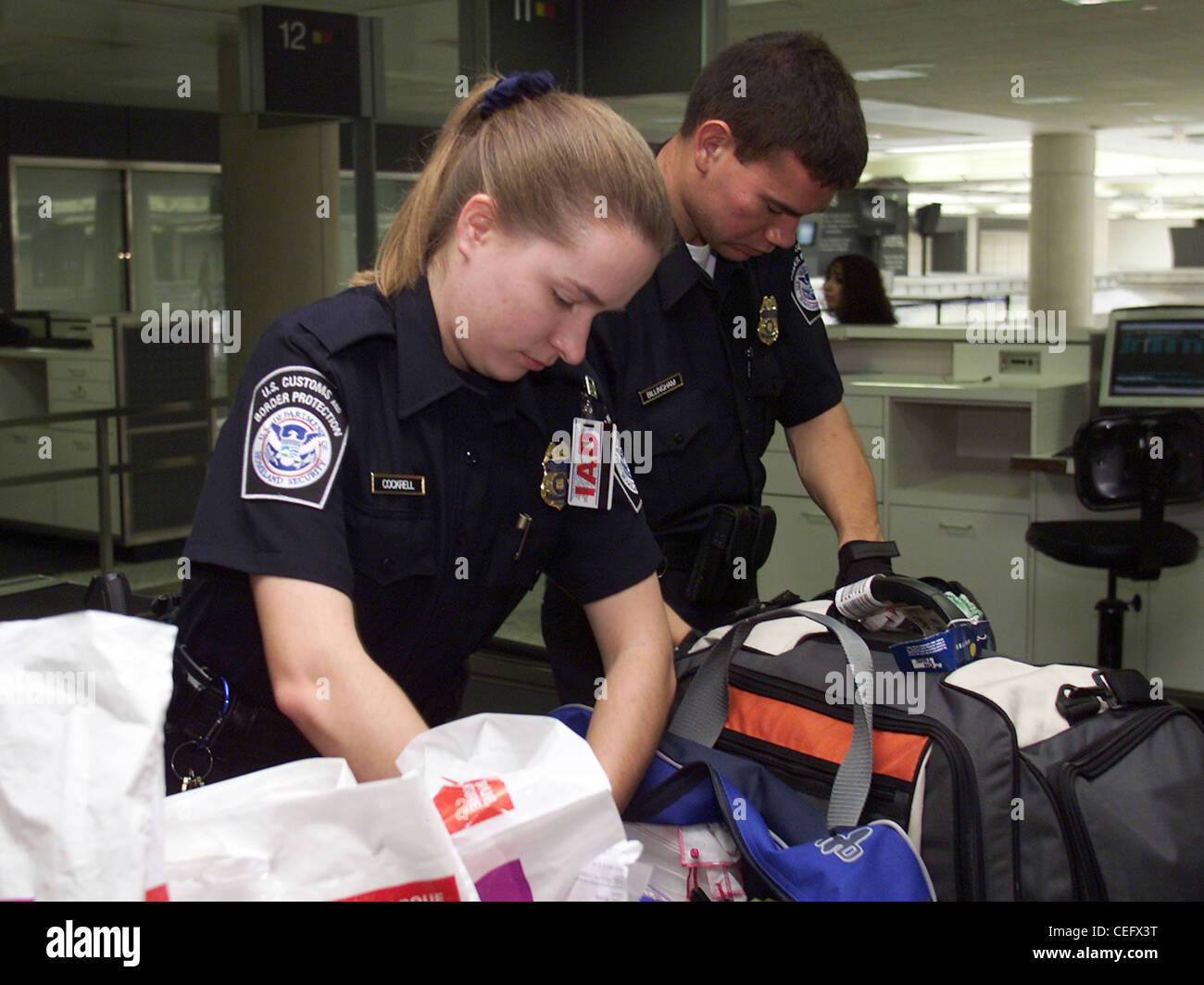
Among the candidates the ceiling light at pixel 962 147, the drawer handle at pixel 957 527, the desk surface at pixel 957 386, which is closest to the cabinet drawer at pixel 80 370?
the desk surface at pixel 957 386

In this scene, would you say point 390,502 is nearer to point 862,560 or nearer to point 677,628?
point 677,628

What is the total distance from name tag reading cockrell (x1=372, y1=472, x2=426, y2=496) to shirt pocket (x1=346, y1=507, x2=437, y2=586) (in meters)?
0.01

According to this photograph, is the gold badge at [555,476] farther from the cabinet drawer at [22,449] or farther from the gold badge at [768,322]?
the cabinet drawer at [22,449]

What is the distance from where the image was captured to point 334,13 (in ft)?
13.1

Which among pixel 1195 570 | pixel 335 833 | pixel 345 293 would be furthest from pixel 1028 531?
pixel 335 833

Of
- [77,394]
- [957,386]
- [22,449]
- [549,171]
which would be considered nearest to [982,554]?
[957,386]

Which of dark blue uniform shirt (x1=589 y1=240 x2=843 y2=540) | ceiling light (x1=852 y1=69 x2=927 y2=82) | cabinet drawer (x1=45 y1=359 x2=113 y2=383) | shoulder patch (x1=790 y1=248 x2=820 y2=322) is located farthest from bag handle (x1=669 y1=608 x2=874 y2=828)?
ceiling light (x1=852 y1=69 x2=927 y2=82)

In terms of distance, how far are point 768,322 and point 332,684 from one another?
3.12ft

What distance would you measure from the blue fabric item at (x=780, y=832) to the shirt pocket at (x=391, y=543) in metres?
0.28

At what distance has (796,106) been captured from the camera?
141cm

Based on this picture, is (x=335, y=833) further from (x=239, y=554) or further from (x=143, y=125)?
(x=143, y=125)

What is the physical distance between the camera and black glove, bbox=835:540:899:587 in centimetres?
143

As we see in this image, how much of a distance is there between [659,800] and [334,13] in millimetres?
3584
